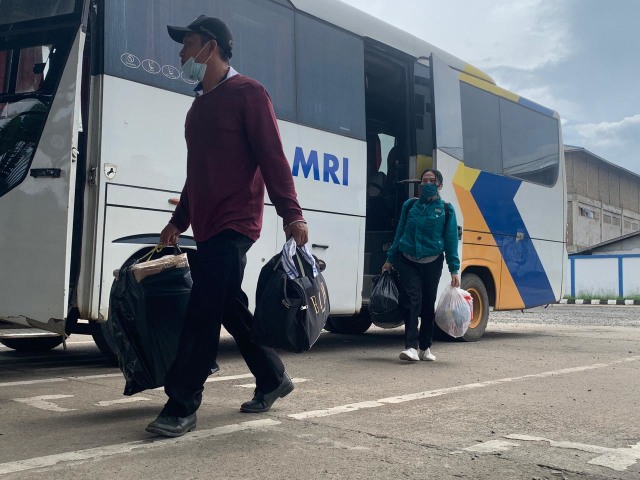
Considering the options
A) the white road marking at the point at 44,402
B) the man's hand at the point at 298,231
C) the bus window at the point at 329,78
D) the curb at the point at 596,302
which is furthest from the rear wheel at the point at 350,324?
the curb at the point at 596,302

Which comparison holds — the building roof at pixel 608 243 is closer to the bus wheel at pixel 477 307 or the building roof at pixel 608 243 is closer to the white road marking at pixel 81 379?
the bus wheel at pixel 477 307

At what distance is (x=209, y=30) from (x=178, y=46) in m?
2.47

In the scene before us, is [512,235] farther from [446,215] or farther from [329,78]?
[329,78]

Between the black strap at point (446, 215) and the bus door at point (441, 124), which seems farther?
the bus door at point (441, 124)

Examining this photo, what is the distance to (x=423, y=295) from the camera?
7039 millimetres

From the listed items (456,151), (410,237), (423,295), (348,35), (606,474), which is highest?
(348,35)

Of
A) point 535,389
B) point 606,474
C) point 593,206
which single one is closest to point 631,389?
point 535,389

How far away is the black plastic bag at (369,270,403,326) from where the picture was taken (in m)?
7.19

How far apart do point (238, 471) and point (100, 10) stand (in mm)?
3902

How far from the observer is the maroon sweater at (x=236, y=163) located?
13.0 ft

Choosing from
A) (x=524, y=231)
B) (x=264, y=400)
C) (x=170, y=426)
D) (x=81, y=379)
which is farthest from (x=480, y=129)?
(x=170, y=426)

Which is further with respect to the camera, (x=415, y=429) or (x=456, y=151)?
(x=456, y=151)

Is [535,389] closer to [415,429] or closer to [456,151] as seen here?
[415,429]

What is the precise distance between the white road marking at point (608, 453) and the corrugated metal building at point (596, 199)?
4796 cm
